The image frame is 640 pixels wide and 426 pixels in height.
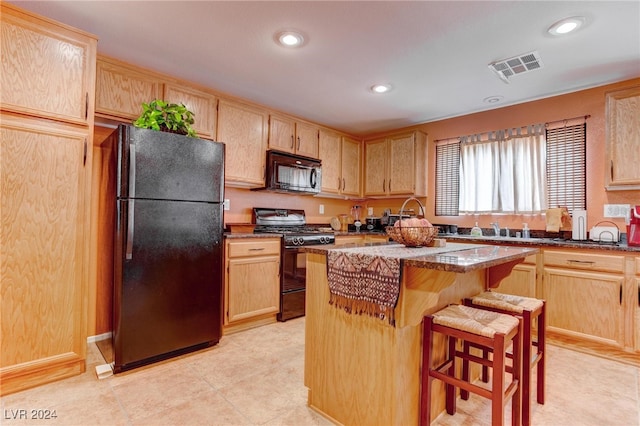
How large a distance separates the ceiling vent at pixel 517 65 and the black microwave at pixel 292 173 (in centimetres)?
209

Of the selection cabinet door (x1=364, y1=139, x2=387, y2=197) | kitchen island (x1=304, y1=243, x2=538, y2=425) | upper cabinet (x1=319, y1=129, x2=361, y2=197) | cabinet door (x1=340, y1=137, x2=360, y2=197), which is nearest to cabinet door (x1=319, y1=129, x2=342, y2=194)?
upper cabinet (x1=319, y1=129, x2=361, y2=197)

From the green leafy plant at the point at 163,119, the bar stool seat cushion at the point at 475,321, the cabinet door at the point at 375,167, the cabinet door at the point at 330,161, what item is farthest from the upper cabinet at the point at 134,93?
the bar stool seat cushion at the point at 475,321

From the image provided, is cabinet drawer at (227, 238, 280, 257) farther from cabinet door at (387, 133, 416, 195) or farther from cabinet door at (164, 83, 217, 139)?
cabinet door at (387, 133, 416, 195)

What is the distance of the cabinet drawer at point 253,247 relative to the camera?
2.90 meters

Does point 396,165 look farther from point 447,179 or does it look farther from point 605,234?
point 605,234

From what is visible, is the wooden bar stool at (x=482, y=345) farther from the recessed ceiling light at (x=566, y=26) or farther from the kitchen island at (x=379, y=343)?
the recessed ceiling light at (x=566, y=26)

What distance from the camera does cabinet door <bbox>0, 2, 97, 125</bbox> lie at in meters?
1.89

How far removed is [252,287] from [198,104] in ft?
5.97

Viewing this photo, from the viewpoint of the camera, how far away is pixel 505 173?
3582 mm

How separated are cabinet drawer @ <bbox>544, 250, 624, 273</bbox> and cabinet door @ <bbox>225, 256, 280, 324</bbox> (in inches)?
98.0

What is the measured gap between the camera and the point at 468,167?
389cm

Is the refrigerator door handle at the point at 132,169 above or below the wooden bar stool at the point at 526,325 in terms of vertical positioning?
above

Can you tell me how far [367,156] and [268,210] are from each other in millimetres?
1759

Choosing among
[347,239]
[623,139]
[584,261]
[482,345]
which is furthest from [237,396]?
[623,139]
